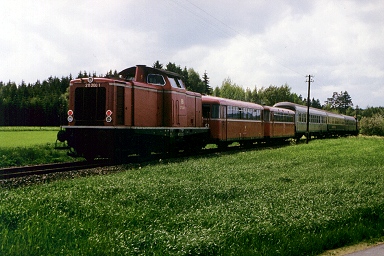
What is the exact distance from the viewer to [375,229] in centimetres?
795

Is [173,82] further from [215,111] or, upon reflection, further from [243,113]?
[243,113]

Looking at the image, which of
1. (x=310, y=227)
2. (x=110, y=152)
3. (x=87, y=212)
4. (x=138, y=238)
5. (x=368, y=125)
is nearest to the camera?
(x=138, y=238)

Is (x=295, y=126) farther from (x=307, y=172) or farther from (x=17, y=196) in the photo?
(x=17, y=196)

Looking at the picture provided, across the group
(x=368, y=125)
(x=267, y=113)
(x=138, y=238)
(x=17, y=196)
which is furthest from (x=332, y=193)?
(x=368, y=125)

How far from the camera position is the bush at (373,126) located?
241 ft

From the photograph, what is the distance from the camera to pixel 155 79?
20531 mm

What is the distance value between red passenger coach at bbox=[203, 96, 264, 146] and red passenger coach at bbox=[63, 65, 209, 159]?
4867mm

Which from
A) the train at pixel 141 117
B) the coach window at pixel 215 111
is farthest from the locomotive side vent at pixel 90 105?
the coach window at pixel 215 111

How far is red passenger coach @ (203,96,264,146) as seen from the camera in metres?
Answer: 26.5

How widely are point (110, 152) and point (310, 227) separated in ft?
35.9

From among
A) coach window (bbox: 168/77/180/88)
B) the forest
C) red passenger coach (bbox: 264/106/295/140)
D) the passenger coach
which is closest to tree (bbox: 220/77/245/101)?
the forest

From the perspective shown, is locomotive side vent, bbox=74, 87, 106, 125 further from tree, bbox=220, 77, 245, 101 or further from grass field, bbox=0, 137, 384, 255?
tree, bbox=220, 77, 245, 101

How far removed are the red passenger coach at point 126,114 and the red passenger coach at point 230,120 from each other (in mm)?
4867

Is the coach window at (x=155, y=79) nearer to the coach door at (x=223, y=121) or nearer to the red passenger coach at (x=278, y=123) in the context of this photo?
the coach door at (x=223, y=121)
